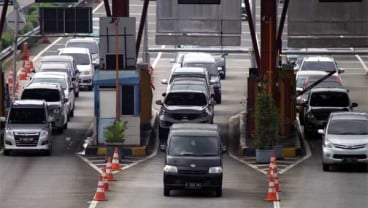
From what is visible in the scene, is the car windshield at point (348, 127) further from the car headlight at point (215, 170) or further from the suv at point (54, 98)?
the suv at point (54, 98)

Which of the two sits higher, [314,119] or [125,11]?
[125,11]

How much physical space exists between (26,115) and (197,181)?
12.3 meters

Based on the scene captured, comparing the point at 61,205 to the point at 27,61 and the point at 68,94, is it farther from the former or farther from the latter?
the point at 27,61

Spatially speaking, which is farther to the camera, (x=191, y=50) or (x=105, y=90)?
(x=191, y=50)

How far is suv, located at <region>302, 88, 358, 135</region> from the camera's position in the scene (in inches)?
2068

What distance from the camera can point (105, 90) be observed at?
49812mm

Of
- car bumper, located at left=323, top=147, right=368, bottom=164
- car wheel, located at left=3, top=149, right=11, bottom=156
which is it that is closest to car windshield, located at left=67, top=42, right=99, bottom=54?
car wheel, located at left=3, top=149, right=11, bottom=156

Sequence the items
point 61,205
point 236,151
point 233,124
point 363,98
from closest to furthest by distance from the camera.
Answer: point 61,205, point 236,151, point 233,124, point 363,98

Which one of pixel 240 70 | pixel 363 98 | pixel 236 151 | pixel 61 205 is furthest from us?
pixel 240 70

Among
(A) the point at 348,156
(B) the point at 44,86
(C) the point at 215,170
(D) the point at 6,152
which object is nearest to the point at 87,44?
(B) the point at 44,86

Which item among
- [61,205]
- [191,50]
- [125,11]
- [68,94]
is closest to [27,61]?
[191,50]

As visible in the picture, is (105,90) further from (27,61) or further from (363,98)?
(27,61)

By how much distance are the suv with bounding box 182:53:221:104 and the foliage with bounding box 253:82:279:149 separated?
16.7 m

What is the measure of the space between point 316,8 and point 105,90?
11.3 metres
